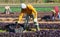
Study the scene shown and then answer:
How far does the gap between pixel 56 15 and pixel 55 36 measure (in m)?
6.21

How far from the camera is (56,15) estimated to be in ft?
54.2

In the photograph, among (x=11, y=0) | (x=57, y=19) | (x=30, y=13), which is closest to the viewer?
(x=30, y=13)

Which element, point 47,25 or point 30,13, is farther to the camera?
point 47,25

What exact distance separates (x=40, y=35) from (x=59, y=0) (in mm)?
22624

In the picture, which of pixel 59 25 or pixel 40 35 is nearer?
pixel 40 35

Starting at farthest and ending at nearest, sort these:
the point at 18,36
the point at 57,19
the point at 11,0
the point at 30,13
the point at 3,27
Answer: the point at 11,0 → the point at 57,19 → the point at 3,27 → the point at 30,13 → the point at 18,36

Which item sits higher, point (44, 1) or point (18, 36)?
point (18, 36)

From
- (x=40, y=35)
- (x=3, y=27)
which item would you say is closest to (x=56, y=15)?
(x=3, y=27)

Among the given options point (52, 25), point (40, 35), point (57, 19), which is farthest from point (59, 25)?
point (40, 35)

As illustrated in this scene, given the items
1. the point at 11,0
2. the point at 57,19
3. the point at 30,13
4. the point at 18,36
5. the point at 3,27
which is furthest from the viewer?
A: the point at 11,0

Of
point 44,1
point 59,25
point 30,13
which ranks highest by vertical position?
point 30,13

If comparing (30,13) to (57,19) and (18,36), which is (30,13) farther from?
(57,19)

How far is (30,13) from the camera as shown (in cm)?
1271

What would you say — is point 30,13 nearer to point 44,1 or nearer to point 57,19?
point 57,19
